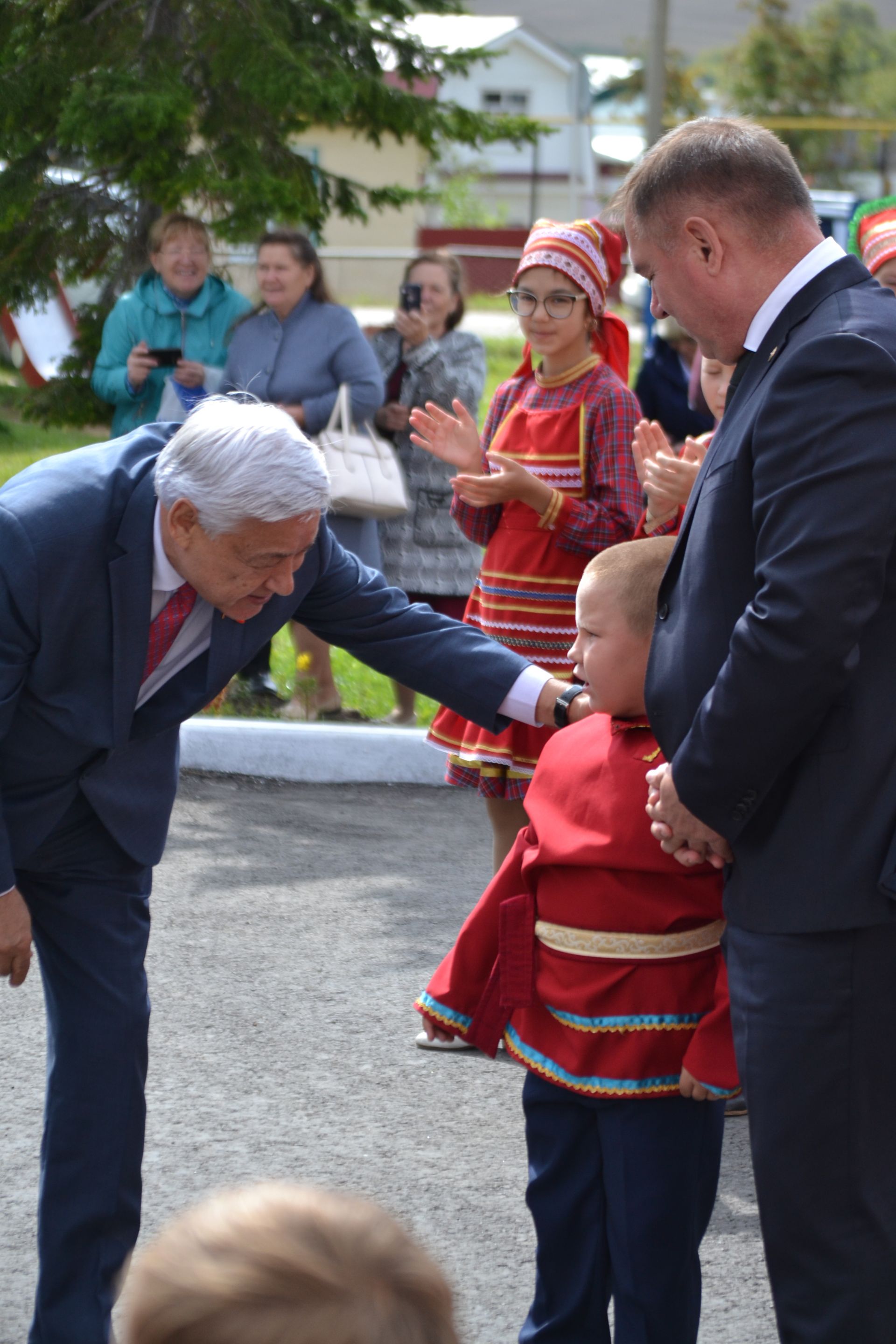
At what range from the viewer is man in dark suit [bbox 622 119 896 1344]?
1.94 meters

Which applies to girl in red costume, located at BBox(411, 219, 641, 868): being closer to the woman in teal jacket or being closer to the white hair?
the white hair

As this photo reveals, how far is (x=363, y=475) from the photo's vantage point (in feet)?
19.5

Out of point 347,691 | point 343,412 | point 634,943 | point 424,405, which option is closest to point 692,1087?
point 634,943

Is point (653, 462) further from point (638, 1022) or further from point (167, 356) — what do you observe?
point (167, 356)

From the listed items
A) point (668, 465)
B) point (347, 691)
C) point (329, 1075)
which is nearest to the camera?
point (668, 465)

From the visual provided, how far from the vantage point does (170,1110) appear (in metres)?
3.60

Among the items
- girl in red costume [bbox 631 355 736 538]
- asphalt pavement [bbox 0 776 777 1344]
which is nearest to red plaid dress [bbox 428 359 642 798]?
girl in red costume [bbox 631 355 736 538]

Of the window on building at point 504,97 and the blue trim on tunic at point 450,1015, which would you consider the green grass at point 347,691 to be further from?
the window on building at point 504,97

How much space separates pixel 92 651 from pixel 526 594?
1.91 meters

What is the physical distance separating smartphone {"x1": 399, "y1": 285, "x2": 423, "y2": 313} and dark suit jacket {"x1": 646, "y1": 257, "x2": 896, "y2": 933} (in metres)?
4.42

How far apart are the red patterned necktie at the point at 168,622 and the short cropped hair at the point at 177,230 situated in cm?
431

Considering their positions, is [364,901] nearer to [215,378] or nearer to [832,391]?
[215,378]

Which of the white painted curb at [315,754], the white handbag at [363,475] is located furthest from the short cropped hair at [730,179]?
the white painted curb at [315,754]

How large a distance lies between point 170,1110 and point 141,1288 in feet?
8.38
